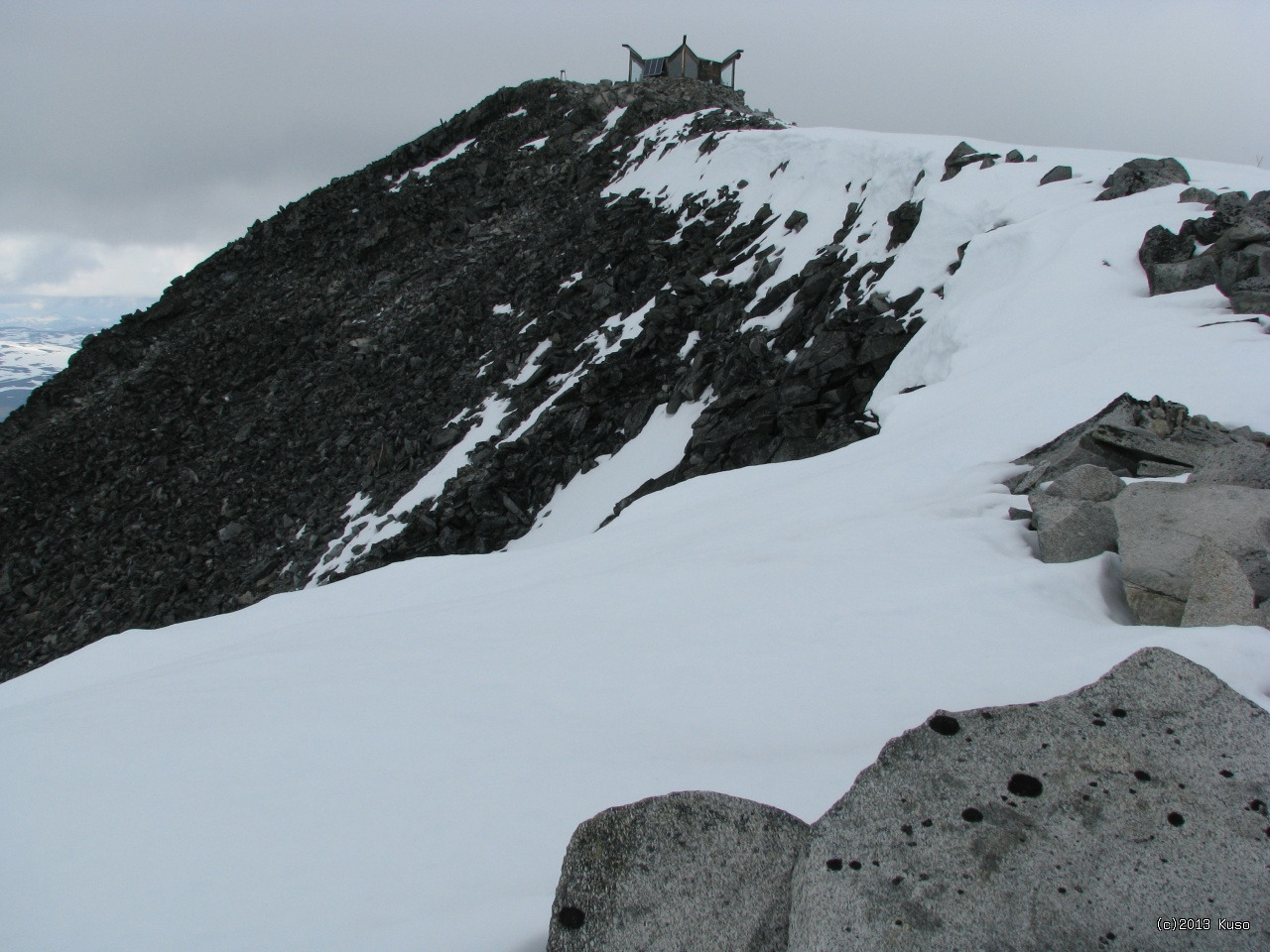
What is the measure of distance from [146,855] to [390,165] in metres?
36.2

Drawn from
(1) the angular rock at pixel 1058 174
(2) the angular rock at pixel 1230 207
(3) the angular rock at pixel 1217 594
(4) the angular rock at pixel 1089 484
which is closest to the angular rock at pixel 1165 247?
(2) the angular rock at pixel 1230 207

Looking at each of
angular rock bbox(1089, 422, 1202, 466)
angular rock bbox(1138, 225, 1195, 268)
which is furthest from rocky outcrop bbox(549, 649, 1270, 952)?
angular rock bbox(1138, 225, 1195, 268)

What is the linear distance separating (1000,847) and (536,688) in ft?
8.01

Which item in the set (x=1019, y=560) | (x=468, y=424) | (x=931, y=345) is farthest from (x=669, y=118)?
(x=1019, y=560)

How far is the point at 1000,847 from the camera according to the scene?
6.44 feet

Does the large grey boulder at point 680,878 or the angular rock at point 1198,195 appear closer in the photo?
the large grey boulder at point 680,878

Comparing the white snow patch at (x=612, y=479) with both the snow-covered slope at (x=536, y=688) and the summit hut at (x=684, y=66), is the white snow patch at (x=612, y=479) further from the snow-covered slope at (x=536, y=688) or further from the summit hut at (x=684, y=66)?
the summit hut at (x=684, y=66)

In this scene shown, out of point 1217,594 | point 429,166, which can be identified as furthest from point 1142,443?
point 429,166

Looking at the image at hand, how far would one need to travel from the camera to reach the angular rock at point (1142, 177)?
1123cm

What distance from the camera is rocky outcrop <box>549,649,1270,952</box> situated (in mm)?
1786

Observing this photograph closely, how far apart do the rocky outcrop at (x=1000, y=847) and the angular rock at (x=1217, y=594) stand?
1350 millimetres

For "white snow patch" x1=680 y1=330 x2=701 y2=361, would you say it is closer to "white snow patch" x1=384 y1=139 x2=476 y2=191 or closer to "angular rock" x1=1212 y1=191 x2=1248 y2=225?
"angular rock" x1=1212 y1=191 x2=1248 y2=225

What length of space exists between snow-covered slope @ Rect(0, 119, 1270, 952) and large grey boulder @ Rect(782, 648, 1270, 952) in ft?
2.53

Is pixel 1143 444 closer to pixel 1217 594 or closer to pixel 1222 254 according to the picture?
pixel 1217 594
